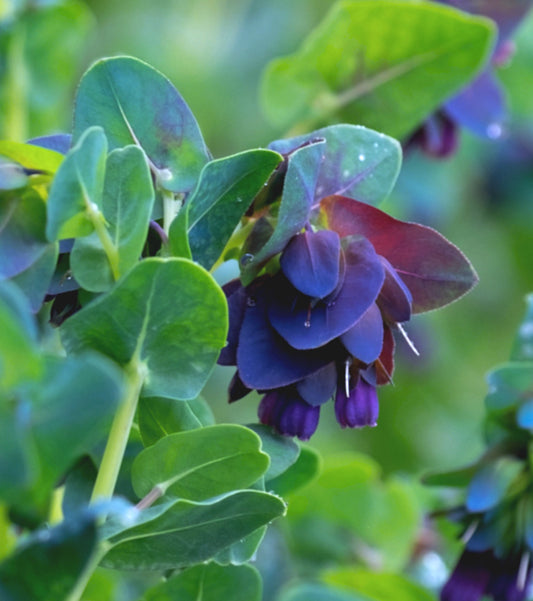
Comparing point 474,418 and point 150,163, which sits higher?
point 150,163

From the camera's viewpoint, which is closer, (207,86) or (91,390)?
(91,390)

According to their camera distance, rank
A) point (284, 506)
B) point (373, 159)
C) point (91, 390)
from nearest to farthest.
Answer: point (91, 390)
point (284, 506)
point (373, 159)

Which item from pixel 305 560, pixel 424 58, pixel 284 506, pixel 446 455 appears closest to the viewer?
pixel 284 506

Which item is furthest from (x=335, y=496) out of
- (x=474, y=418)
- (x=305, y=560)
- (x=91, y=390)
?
(x=474, y=418)

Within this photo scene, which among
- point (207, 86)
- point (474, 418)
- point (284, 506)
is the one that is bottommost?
point (474, 418)

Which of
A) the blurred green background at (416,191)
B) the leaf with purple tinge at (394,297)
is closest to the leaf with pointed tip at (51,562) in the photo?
the leaf with purple tinge at (394,297)

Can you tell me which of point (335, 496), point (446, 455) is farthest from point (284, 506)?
point (446, 455)

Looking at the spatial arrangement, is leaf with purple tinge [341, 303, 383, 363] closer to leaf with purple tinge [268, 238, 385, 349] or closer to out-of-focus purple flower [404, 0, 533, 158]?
leaf with purple tinge [268, 238, 385, 349]

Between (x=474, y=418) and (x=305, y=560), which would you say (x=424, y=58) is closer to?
(x=305, y=560)
